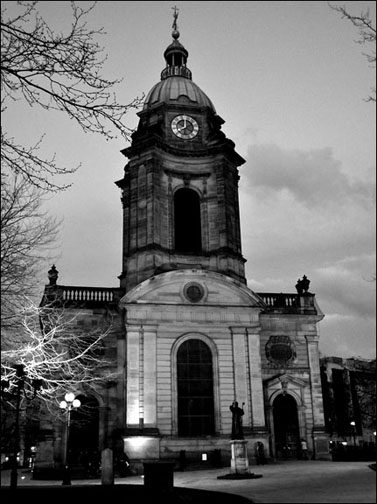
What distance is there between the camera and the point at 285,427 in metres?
36.8

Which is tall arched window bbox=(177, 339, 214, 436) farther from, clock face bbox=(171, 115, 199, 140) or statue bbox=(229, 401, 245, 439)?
clock face bbox=(171, 115, 199, 140)

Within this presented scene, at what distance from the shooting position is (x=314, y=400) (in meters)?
37.0

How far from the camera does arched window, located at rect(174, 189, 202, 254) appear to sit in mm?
39469

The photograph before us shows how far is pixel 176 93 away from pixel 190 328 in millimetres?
18272

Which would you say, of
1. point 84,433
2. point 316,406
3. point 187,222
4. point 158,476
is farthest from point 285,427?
point 158,476

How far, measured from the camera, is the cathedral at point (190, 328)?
3378 centimetres

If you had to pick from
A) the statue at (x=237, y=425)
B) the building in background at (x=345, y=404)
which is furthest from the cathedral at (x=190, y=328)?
the building in background at (x=345, y=404)

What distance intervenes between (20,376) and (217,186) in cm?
2628

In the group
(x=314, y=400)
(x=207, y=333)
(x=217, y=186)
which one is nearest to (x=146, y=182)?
(x=217, y=186)

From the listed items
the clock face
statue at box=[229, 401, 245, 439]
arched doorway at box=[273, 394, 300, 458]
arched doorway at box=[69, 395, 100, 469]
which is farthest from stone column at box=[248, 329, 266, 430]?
the clock face

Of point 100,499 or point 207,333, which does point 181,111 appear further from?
point 100,499

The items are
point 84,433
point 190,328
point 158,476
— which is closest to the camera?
point 158,476

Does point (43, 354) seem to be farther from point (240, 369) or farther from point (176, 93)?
point (176, 93)

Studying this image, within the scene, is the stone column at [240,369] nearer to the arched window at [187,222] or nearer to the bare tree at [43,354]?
the arched window at [187,222]
